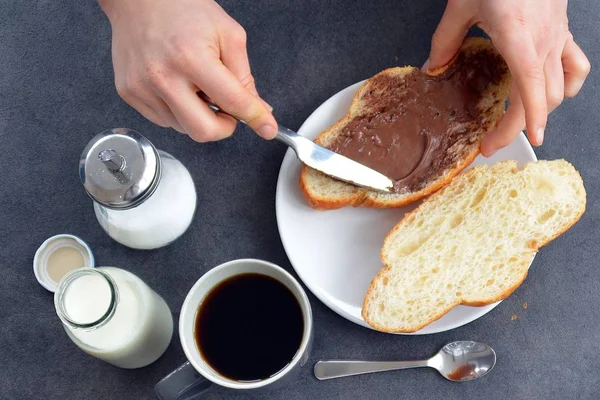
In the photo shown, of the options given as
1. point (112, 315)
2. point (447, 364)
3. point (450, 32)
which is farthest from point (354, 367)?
point (450, 32)

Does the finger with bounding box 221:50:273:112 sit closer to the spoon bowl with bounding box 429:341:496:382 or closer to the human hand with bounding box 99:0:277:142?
the human hand with bounding box 99:0:277:142

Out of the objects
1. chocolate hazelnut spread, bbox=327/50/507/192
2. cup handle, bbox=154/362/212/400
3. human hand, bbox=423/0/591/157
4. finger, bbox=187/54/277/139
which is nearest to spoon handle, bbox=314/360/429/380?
cup handle, bbox=154/362/212/400

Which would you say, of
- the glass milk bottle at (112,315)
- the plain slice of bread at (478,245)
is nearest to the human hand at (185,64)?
the glass milk bottle at (112,315)

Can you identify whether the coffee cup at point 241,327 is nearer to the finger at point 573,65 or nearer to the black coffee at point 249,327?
the black coffee at point 249,327

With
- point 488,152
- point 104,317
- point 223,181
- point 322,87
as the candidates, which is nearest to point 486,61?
point 488,152

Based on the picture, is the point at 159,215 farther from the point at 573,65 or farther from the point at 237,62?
the point at 573,65
